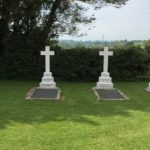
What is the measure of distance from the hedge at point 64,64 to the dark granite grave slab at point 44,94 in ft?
12.3

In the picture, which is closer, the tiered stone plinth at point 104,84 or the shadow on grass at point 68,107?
the shadow on grass at point 68,107

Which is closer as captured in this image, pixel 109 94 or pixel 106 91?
pixel 109 94

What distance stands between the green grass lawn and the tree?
678cm

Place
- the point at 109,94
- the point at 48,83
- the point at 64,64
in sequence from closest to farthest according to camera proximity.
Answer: the point at 109,94, the point at 48,83, the point at 64,64

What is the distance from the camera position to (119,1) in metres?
22.0

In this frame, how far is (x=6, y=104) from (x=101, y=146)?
532 cm

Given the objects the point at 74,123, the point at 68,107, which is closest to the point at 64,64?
the point at 68,107

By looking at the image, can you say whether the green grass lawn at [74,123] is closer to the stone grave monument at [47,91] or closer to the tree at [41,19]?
the stone grave monument at [47,91]

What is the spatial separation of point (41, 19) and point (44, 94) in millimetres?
7805

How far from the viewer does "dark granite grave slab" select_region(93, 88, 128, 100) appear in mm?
14751

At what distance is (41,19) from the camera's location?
22.5 m

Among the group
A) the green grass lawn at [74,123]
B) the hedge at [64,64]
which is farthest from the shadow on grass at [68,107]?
the hedge at [64,64]

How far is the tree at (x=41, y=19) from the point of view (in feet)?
70.1

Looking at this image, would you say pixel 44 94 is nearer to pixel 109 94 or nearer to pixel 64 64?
pixel 109 94
